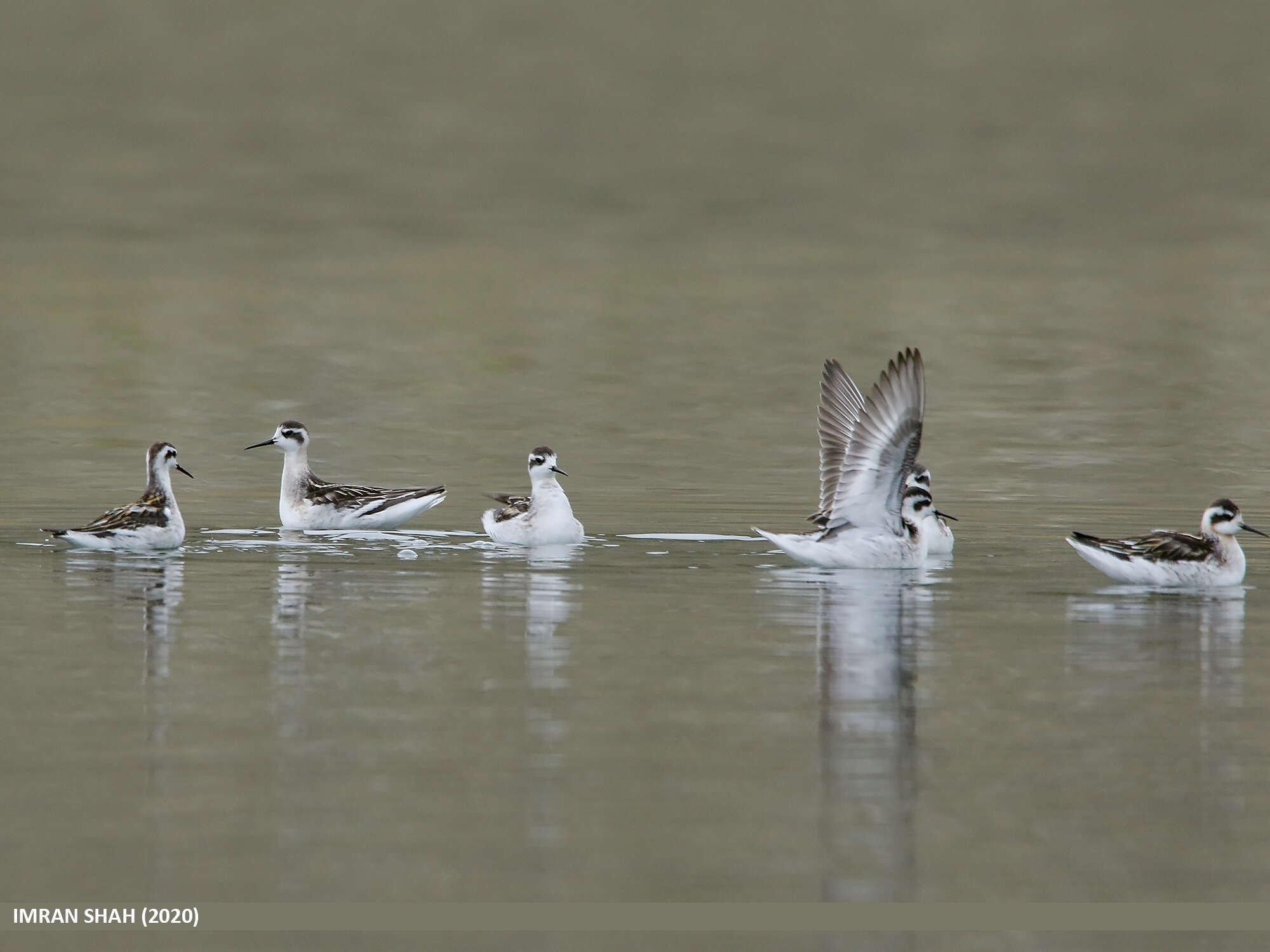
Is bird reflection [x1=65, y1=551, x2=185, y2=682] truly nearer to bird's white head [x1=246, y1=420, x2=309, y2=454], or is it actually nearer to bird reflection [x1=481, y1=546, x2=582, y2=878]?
bird reflection [x1=481, y1=546, x2=582, y2=878]

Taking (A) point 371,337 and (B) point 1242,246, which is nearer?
(A) point 371,337

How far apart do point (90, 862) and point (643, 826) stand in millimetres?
2662

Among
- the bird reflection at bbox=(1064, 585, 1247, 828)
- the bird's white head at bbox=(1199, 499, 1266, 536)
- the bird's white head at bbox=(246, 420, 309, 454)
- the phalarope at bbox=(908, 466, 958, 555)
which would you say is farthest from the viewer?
the bird's white head at bbox=(246, 420, 309, 454)

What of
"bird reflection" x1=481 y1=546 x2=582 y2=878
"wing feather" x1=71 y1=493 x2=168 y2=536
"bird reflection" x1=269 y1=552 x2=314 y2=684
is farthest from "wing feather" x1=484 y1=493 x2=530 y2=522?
"wing feather" x1=71 y1=493 x2=168 y2=536

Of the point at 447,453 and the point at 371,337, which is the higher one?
the point at 371,337

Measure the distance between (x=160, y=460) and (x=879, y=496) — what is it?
689 centimetres

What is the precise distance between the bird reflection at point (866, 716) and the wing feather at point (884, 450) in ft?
1.80

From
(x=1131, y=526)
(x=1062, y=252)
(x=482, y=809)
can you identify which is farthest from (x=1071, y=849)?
(x=1062, y=252)

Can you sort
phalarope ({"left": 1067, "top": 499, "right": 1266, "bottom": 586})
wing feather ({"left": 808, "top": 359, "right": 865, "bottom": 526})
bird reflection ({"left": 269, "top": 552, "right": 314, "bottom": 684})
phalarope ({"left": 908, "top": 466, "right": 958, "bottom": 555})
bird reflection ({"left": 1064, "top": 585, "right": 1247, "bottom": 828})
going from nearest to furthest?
bird reflection ({"left": 1064, "top": 585, "right": 1247, "bottom": 828})
bird reflection ({"left": 269, "top": 552, "right": 314, "bottom": 684})
phalarope ({"left": 1067, "top": 499, "right": 1266, "bottom": 586})
phalarope ({"left": 908, "top": 466, "right": 958, "bottom": 555})
wing feather ({"left": 808, "top": 359, "right": 865, "bottom": 526})

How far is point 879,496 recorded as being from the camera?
19203 millimetres

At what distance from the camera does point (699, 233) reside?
79938 millimetres

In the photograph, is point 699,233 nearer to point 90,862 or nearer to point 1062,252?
point 1062,252

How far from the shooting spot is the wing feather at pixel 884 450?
18.2m

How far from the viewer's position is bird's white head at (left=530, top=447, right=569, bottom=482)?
20984 millimetres
